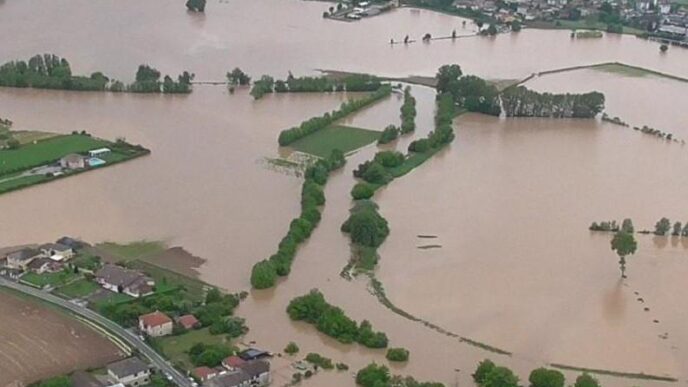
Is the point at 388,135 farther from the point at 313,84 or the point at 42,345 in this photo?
the point at 42,345

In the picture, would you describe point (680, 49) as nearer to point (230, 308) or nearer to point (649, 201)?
point (649, 201)

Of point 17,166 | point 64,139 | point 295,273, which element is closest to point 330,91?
point 64,139

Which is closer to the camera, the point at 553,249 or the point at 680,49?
the point at 553,249

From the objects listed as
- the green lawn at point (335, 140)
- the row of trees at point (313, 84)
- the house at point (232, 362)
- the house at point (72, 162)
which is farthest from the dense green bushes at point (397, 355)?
the row of trees at point (313, 84)

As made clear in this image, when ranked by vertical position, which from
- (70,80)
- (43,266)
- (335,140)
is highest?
(70,80)

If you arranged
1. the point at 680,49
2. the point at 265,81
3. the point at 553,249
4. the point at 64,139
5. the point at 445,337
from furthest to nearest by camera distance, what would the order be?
the point at 680,49 < the point at 265,81 < the point at 64,139 < the point at 553,249 < the point at 445,337

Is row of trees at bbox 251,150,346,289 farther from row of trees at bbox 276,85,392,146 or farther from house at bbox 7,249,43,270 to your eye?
house at bbox 7,249,43,270

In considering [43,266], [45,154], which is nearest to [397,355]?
[43,266]

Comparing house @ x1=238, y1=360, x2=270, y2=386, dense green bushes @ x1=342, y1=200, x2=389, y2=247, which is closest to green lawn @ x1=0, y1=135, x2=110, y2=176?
dense green bushes @ x1=342, y1=200, x2=389, y2=247
